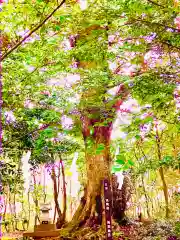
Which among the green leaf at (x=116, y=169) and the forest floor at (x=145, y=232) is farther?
the forest floor at (x=145, y=232)

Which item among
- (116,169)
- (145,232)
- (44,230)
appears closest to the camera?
(116,169)

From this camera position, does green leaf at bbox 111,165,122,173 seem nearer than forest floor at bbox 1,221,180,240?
Yes

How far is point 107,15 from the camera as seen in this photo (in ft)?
11.2

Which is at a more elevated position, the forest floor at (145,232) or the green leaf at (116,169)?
the green leaf at (116,169)

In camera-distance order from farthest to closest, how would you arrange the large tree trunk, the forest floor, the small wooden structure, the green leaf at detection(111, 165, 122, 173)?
1. the small wooden structure
2. the large tree trunk
3. the forest floor
4. the green leaf at detection(111, 165, 122, 173)

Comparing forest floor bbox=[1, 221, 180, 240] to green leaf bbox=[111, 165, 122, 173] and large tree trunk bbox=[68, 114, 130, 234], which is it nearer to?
large tree trunk bbox=[68, 114, 130, 234]

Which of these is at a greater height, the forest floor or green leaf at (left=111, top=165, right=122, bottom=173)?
green leaf at (left=111, top=165, right=122, bottom=173)

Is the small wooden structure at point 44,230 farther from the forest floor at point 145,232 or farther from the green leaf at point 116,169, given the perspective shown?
the green leaf at point 116,169

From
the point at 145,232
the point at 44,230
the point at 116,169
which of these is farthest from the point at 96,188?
the point at 116,169

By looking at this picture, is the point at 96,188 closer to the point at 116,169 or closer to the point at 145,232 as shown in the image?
the point at 145,232

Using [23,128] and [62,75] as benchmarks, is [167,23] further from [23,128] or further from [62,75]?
[23,128]

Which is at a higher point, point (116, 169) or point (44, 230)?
point (116, 169)

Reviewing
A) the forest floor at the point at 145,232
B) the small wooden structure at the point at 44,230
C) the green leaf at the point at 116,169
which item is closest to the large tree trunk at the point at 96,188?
the forest floor at the point at 145,232

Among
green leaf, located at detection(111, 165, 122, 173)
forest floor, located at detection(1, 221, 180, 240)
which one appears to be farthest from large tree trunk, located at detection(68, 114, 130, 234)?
green leaf, located at detection(111, 165, 122, 173)
